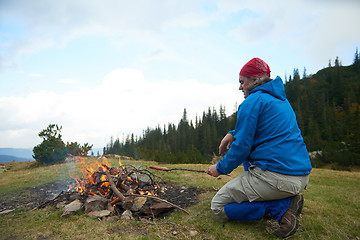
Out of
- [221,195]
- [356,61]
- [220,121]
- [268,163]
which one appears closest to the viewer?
[268,163]

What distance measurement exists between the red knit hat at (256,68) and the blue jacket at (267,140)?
0.39 metres

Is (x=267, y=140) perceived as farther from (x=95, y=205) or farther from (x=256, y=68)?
(x=95, y=205)

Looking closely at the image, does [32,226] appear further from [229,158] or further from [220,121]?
[220,121]

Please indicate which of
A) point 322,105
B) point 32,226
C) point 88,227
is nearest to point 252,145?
point 88,227

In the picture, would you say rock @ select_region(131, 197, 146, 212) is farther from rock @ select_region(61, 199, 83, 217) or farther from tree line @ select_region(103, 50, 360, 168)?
tree line @ select_region(103, 50, 360, 168)

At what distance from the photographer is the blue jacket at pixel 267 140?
302 cm

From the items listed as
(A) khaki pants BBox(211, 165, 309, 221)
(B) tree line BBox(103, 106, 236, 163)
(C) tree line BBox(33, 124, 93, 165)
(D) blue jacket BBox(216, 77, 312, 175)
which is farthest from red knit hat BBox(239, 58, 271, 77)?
(B) tree line BBox(103, 106, 236, 163)

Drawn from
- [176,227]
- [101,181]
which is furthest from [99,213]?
[176,227]

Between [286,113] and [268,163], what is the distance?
79cm

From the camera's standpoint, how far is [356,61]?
95625 mm

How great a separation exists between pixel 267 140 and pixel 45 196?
6.06 m

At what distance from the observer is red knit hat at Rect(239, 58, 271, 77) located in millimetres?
3416

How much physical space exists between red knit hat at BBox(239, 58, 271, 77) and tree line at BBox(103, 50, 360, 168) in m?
21.8

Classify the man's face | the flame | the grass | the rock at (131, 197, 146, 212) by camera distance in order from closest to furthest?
the grass → the man's face → the rock at (131, 197, 146, 212) → the flame
